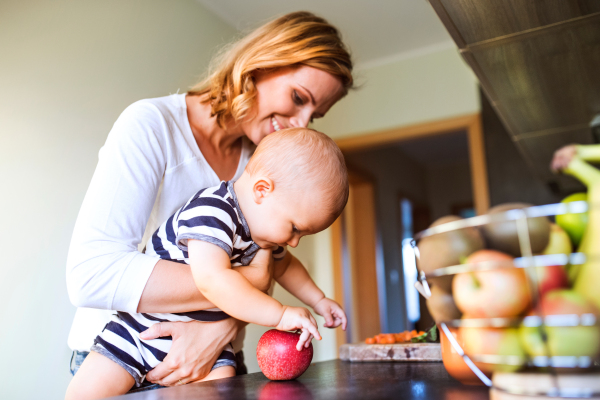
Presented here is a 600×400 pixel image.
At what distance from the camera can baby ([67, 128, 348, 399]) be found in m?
0.82

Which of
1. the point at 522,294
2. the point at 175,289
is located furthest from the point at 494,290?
the point at 175,289

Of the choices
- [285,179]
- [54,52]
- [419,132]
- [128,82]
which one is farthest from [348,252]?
[285,179]

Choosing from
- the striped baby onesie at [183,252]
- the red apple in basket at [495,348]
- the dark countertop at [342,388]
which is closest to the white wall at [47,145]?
the striped baby onesie at [183,252]

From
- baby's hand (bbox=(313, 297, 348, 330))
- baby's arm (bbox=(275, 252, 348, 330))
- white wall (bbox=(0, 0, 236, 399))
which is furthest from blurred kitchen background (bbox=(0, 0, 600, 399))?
baby's arm (bbox=(275, 252, 348, 330))

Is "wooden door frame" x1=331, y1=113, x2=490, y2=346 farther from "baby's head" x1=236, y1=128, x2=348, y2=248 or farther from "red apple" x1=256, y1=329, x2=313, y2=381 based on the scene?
"red apple" x1=256, y1=329, x2=313, y2=381

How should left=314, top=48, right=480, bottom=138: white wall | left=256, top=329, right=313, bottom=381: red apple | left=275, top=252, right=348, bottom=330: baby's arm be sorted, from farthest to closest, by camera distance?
1. left=314, top=48, right=480, bottom=138: white wall
2. left=275, top=252, right=348, bottom=330: baby's arm
3. left=256, top=329, right=313, bottom=381: red apple

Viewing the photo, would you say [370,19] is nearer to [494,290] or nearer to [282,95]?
[282,95]

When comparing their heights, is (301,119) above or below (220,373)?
above

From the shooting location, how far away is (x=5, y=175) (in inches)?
64.3

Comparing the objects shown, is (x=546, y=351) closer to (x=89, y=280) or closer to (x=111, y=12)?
(x=89, y=280)

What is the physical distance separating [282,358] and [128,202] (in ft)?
1.47

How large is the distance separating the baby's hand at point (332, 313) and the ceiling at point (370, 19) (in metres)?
2.06

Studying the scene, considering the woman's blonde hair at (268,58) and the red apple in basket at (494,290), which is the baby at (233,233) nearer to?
the woman's blonde hair at (268,58)

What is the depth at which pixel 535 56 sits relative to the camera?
41.8 inches
